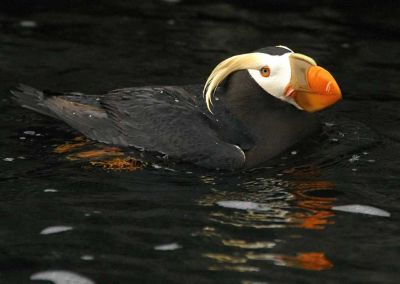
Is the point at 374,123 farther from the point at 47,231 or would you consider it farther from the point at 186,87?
the point at 47,231

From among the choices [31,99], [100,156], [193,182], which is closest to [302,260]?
[193,182]

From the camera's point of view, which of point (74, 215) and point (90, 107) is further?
point (90, 107)

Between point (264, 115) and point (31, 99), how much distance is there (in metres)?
1.89

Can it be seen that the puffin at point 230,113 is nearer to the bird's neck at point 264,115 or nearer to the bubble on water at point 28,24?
the bird's neck at point 264,115

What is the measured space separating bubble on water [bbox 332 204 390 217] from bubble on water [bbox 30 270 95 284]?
1751 mm

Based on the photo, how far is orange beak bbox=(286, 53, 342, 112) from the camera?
21.5ft

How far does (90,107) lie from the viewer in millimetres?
7145

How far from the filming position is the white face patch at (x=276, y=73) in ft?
21.9

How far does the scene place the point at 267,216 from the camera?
5.66m

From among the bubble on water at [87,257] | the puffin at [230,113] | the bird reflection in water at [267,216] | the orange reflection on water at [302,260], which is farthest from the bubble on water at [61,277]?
the puffin at [230,113]

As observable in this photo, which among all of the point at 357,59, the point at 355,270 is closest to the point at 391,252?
the point at 355,270

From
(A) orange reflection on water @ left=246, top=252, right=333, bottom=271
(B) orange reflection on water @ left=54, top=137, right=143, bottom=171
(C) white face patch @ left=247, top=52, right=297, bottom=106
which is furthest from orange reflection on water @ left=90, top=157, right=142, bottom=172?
(A) orange reflection on water @ left=246, top=252, right=333, bottom=271

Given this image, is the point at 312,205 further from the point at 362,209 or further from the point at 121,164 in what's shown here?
the point at 121,164

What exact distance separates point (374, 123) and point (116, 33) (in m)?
3.23
